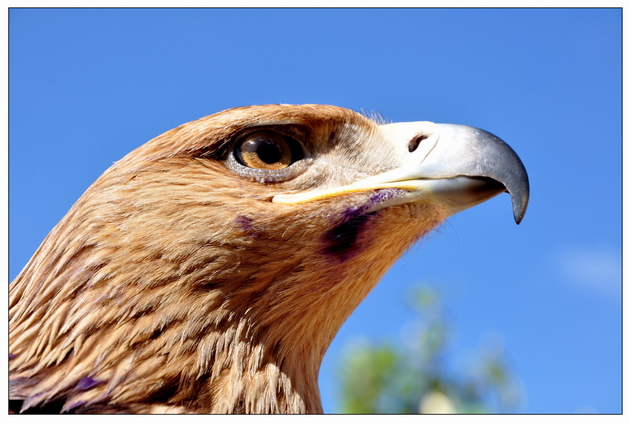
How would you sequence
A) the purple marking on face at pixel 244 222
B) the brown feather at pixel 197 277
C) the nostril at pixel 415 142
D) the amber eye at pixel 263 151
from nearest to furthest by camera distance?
the brown feather at pixel 197 277 → the purple marking on face at pixel 244 222 → the amber eye at pixel 263 151 → the nostril at pixel 415 142

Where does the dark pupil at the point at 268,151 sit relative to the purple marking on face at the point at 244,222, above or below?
above

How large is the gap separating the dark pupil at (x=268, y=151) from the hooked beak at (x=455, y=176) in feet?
0.74

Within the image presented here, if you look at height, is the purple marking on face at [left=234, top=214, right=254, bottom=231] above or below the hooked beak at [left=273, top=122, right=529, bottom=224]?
below

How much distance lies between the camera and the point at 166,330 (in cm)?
344

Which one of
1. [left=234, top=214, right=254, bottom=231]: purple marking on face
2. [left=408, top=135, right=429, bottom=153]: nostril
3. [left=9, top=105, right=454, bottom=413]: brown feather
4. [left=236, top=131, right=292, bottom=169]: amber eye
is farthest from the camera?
[left=408, top=135, right=429, bottom=153]: nostril

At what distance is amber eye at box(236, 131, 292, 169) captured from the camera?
3766mm

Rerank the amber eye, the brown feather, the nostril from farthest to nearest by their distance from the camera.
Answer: the nostril, the amber eye, the brown feather

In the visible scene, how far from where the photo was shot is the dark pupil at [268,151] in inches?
149

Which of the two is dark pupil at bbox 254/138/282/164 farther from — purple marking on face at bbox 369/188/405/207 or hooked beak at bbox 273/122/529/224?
purple marking on face at bbox 369/188/405/207

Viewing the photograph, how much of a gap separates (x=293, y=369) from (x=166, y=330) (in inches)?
29.0

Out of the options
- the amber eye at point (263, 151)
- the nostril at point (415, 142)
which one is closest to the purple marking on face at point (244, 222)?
the amber eye at point (263, 151)

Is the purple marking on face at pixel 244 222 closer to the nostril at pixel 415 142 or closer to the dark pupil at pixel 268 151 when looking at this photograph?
the dark pupil at pixel 268 151

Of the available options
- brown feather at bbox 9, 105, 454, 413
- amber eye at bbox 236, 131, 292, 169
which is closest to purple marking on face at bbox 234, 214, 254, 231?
brown feather at bbox 9, 105, 454, 413

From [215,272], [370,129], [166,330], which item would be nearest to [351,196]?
[370,129]
